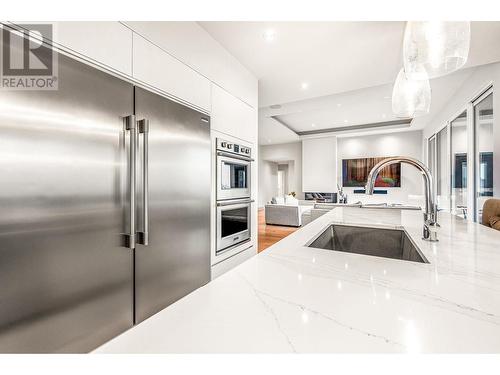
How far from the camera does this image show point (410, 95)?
186 cm

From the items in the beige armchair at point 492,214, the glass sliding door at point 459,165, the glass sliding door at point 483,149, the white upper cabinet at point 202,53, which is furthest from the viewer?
the glass sliding door at point 459,165

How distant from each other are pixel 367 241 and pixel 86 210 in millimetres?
1489

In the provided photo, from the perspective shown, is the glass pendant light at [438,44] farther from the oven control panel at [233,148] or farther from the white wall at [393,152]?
the white wall at [393,152]

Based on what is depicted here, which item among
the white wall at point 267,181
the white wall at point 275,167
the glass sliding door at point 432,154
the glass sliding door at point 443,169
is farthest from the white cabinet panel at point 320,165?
the glass sliding door at point 443,169

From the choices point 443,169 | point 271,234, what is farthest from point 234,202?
point 443,169

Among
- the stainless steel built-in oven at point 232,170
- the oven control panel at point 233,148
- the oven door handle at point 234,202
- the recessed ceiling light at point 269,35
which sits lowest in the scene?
the oven door handle at point 234,202

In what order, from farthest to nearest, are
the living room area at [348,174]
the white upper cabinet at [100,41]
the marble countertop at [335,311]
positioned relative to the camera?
the living room area at [348,174] → the white upper cabinet at [100,41] → the marble countertop at [335,311]

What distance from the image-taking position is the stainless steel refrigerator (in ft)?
2.74

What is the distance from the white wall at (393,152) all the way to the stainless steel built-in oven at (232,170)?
5.67m

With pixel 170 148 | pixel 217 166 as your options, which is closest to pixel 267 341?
pixel 170 148

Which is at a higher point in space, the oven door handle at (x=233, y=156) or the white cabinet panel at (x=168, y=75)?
the white cabinet panel at (x=168, y=75)

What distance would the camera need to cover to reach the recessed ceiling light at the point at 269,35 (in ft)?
6.33

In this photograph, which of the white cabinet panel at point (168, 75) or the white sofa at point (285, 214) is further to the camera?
the white sofa at point (285, 214)

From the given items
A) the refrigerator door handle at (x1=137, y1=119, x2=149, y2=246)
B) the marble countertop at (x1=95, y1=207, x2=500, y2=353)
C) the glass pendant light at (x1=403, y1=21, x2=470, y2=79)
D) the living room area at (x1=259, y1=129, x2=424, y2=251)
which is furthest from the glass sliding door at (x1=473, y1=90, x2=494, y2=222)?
the refrigerator door handle at (x1=137, y1=119, x2=149, y2=246)
